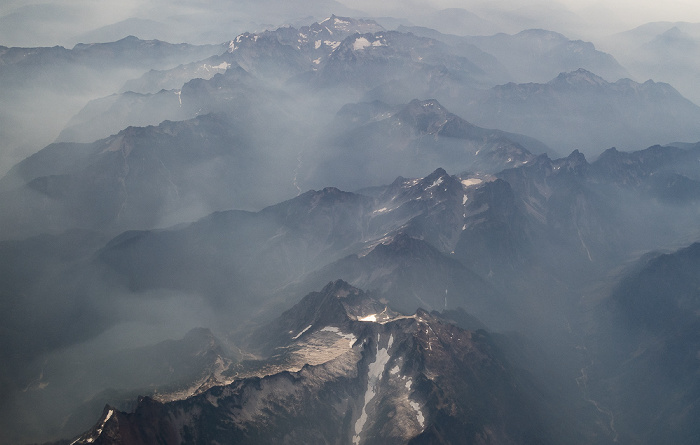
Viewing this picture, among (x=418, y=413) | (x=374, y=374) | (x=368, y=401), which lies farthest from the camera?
(x=374, y=374)

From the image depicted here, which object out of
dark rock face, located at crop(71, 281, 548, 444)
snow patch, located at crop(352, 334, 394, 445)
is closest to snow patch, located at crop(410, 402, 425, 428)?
dark rock face, located at crop(71, 281, 548, 444)

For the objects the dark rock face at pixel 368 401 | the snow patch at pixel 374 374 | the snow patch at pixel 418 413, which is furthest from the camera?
the snow patch at pixel 374 374

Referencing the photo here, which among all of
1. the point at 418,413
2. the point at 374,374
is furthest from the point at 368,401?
the point at 418,413

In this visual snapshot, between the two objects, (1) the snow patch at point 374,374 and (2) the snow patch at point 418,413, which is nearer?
(2) the snow patch at point 418,413

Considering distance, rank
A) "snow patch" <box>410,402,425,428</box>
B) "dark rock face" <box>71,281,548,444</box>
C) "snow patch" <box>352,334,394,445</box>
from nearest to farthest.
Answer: "dark rock face" <box>71,281,548,444</box> → "snow patch" <box>410,402,425,428</box> → "snow patch" <box>352,334,394,445</box>

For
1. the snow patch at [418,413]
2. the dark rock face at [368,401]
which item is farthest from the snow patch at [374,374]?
the snow patch at [418,413]

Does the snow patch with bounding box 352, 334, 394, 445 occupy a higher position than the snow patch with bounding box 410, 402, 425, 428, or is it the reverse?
the snow patch with bounding box 410, 402, 425, 428

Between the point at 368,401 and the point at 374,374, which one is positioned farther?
the point at 374,374

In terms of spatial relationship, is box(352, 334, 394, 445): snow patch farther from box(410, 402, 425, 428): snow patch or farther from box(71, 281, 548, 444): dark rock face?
box(410, 402, 425, 428): snow patch

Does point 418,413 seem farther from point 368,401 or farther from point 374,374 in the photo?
point 374,374

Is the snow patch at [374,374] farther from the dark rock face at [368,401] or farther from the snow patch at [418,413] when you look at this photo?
the snow patch at [418,413]
